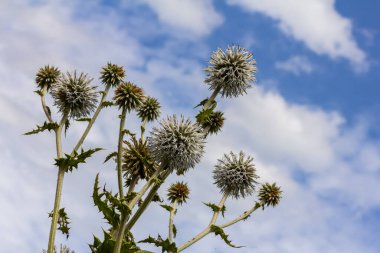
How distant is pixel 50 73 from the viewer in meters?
11.0

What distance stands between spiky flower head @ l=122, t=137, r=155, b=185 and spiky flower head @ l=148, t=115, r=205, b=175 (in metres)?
0.83

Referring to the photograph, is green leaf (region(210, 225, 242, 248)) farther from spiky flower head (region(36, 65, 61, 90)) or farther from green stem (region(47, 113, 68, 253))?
spiky flower head (region(36, 65, 61, 90))

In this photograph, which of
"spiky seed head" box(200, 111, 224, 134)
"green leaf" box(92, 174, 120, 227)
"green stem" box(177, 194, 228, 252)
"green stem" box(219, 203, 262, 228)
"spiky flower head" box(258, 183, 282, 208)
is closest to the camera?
"green leaf" box(92, 174, 120, 227)

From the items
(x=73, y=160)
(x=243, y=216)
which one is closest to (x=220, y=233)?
(x=243, y=216)

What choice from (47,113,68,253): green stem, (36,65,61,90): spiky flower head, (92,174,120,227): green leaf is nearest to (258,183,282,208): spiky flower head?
(92,174,120,227): green leaf

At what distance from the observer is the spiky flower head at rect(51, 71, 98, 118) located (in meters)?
10.1

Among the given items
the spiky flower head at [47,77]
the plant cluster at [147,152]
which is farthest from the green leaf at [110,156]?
the spiky flower head at [47,77]

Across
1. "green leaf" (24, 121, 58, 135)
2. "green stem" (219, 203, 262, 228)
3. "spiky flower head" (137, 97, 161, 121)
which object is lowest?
"green stem" (219, 203, 262, 228)

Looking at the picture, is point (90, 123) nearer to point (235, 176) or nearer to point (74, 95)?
point (74, 95)

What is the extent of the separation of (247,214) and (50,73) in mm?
5424

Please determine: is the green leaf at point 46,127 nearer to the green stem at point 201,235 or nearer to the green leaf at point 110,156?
the green leaf at point 110,156

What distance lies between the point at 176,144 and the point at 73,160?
2.34m

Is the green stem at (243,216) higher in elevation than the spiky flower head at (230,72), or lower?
lower

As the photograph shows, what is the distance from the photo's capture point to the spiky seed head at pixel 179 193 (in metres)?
9.97
